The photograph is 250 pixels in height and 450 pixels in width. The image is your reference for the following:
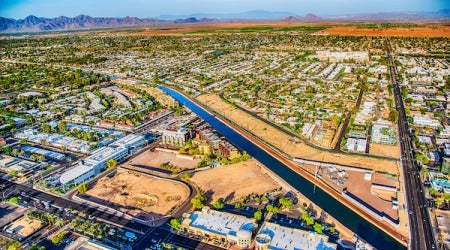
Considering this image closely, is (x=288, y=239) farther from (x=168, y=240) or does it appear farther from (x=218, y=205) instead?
(x=168, y=240)

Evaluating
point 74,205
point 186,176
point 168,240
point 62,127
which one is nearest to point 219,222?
point 168,240

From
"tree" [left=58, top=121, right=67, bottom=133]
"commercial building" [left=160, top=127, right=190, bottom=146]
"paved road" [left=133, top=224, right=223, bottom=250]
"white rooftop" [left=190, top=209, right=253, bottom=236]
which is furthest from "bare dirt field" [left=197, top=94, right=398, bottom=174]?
"tree" [left=58, top=121, right=67, bottom=133]

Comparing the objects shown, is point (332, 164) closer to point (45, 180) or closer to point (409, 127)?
point (409, 127)

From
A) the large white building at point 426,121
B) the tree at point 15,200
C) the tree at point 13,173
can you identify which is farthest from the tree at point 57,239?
the large white building at point 426,121

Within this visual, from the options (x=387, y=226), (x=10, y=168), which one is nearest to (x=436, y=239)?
(x=387, y=226)

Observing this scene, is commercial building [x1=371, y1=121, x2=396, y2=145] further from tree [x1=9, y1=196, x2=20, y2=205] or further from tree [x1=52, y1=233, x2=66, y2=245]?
tree [x1=9, y1=196, x2=20, y2=205]

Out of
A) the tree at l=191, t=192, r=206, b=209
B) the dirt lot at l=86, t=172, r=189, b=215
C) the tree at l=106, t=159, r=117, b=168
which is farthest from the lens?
the tree at l=106, t=159, r=117, b=168
